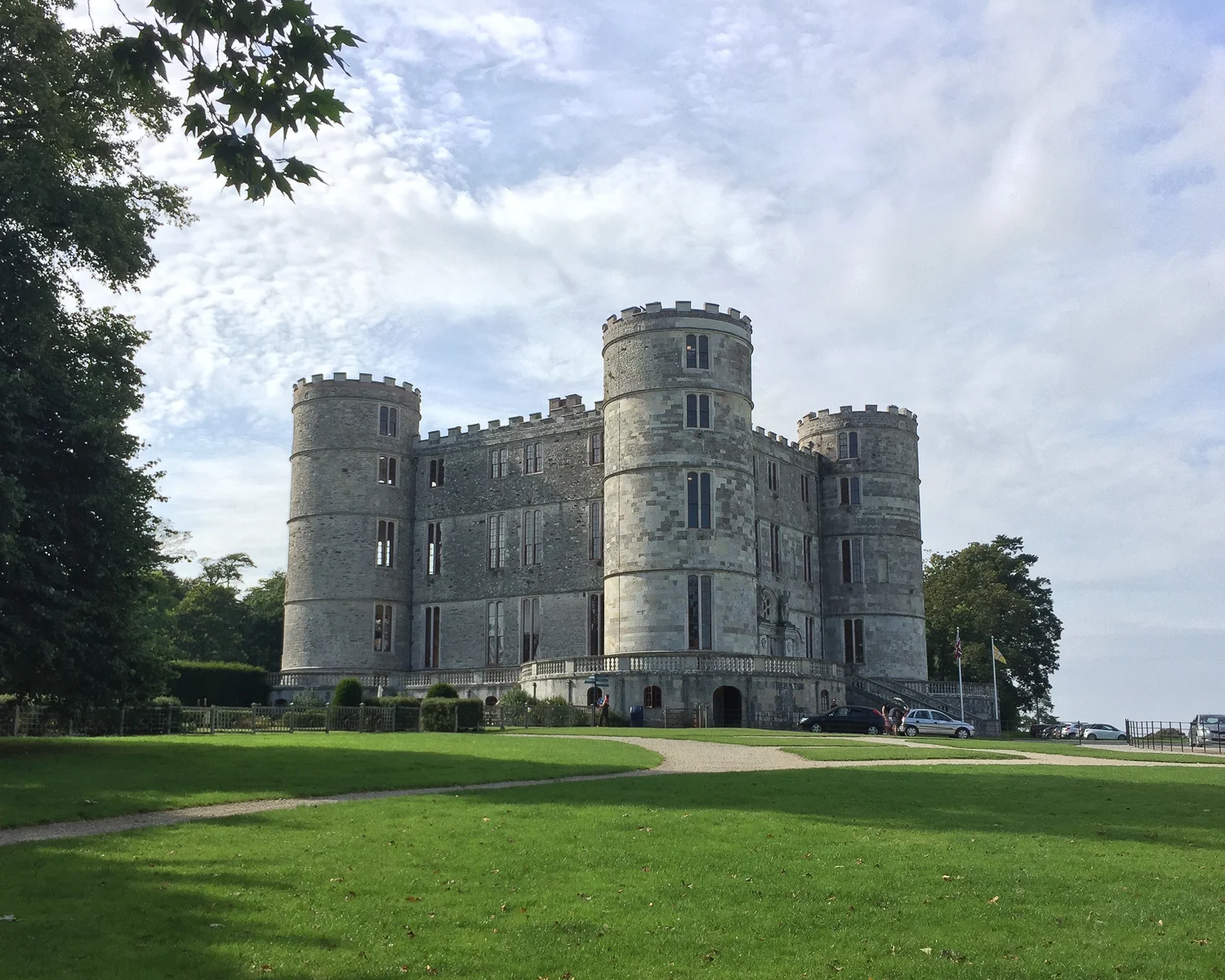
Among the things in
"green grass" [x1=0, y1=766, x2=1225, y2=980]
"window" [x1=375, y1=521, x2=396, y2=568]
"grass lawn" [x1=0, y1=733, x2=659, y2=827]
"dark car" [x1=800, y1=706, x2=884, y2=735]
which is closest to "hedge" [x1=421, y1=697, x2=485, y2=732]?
"grass lawn" [x1=0, y1=733, x2=659, y2=827]

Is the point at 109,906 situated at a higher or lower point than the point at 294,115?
lower

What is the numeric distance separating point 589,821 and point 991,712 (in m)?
51.1

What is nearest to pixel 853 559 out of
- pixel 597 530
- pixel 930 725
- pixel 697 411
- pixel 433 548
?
pixel 597 530

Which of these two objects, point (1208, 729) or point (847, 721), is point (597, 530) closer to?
point (847, 721)

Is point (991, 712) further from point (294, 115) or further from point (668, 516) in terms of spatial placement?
point (294, 115)

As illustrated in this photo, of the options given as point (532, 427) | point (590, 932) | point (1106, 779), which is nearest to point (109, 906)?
point (590, 932)

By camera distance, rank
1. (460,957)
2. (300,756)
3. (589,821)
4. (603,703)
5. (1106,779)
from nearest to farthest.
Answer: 1. (460,957)
2. (589,821)
3. (1106,779)
4. (300,756)
5. (603,703)

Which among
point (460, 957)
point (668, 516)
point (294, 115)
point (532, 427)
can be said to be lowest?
point (460, 957)

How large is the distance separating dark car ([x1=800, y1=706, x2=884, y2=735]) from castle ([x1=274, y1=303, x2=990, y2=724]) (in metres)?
2.71

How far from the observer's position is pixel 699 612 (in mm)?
49938

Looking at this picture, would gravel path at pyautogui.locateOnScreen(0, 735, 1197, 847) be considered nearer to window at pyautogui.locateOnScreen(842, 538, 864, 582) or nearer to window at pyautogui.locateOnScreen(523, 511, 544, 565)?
window at pyautogui.locateOnScreen(523, 511, 544, 565)

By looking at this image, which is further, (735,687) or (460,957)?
(735,687)

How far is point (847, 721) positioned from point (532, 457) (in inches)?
810

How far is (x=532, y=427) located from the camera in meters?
58.5
